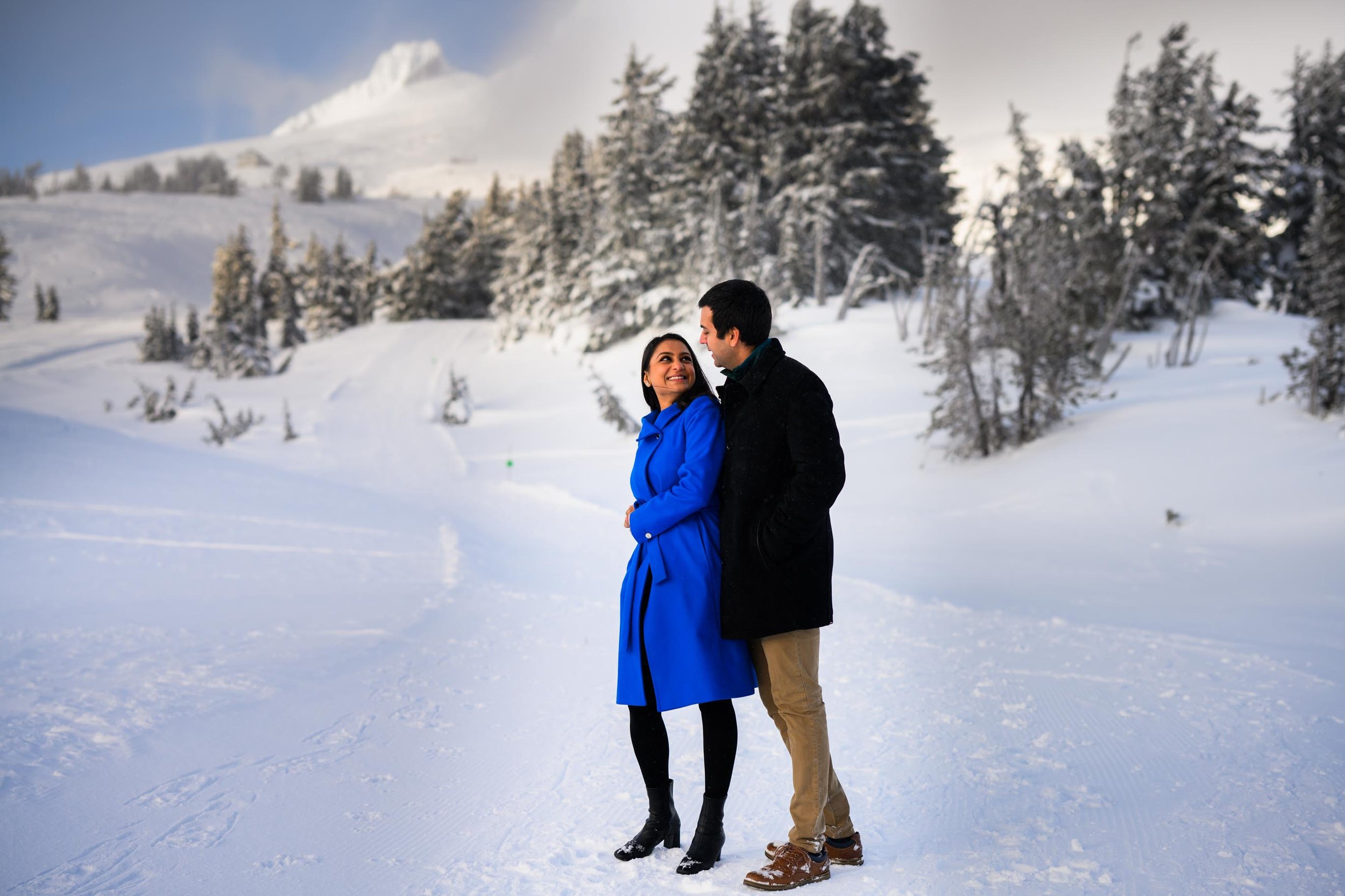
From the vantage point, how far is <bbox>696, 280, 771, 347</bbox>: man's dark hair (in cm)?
272

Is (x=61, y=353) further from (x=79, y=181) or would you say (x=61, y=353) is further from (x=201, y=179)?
(x=201, y=179)

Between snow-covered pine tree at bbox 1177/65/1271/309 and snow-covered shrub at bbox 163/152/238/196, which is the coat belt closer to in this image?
snow-covered pine tree at bbox 1177/65/1271/309

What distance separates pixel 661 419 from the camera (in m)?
2.87

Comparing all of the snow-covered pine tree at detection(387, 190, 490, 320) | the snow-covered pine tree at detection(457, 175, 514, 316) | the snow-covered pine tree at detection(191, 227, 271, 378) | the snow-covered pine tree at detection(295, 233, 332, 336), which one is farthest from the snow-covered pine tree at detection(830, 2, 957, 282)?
the snow-covered pine tree at detection(295, 233, 332, 336)

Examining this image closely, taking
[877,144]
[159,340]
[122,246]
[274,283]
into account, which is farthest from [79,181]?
[877,144]

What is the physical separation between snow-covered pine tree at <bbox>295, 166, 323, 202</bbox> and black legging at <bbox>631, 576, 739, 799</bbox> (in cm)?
10032

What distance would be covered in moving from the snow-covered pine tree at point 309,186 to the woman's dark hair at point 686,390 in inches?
3935

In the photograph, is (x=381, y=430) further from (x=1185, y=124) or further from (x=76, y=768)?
(x=1185, y=124)

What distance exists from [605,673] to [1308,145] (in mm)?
28012

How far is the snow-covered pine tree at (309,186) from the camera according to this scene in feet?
298

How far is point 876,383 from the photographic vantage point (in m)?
17.1

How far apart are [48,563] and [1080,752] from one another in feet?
27.7

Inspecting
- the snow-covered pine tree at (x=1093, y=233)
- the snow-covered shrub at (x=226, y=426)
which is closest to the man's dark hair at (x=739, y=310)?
the snow-covered pine tree at (x=1093, y=233)

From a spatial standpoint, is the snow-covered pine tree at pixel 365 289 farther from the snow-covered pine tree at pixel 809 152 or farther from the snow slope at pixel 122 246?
the snow-covered pine tree at pixel 809 152
